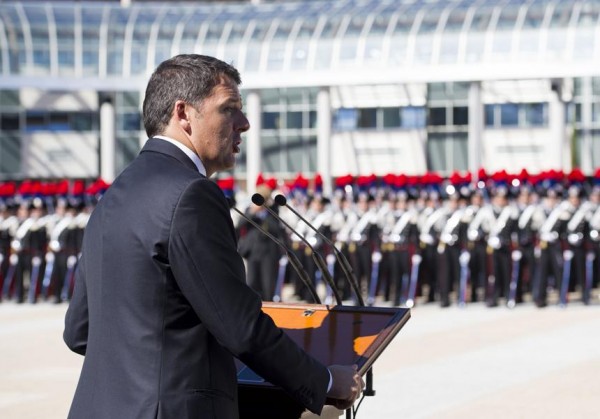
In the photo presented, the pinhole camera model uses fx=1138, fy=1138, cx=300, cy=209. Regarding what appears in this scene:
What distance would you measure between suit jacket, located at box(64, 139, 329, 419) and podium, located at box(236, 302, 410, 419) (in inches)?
10.8

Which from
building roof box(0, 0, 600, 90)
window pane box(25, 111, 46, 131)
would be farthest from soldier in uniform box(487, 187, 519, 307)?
window pane box(25, 111, 46, 131)

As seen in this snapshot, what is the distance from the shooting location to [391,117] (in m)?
38.8

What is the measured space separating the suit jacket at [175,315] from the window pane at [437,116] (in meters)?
36.2

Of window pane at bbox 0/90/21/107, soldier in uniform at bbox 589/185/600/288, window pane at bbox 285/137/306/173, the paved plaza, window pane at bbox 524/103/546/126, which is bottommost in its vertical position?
the paved plaza

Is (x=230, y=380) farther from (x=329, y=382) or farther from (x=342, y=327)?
(x=342, y=327)

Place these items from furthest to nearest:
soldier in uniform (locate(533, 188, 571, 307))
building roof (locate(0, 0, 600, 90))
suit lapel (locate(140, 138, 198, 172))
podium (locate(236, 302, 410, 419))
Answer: building roof (locate(0, 0, 600, 90)), soldier in uniform (locate(533, 188, 571, 307)), podium (locate(236, 302, 410, 419)), suit lapel (locate(140, 138, 198, 172))

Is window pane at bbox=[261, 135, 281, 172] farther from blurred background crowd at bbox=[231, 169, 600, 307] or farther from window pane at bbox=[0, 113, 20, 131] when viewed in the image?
blurred background crowd at bbox=[231, 169, 600, 307]

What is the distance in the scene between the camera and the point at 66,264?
19453 mm

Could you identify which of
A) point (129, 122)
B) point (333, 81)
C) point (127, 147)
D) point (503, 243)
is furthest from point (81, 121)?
point (503, 243)

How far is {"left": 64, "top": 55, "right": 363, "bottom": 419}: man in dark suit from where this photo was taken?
2.90 metres

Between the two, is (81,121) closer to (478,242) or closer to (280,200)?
(478,242)

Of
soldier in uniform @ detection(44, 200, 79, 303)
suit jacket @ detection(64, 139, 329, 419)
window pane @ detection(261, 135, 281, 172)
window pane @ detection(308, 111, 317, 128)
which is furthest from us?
window pane @ detection(261, 135, 281, 172)

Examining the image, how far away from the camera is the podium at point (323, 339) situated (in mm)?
3324

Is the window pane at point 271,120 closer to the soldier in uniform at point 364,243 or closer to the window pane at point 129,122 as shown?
the window pane at point 129,122
